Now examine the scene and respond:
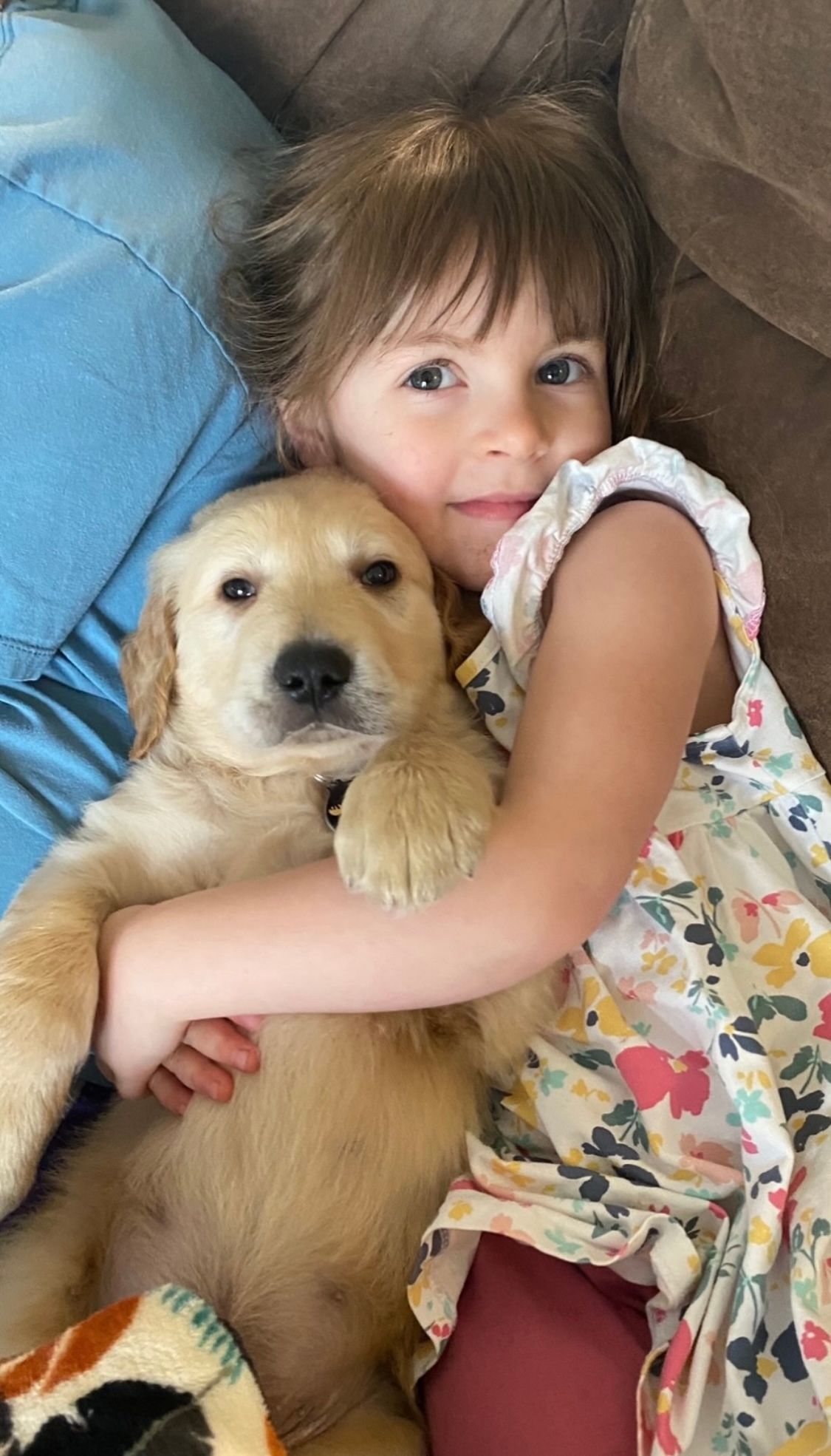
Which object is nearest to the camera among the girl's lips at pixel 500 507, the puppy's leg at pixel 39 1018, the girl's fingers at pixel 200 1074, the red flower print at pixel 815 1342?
the red flower print at pixel 815 1342

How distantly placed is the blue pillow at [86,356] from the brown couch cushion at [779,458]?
0.82m

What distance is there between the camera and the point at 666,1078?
1.61 m

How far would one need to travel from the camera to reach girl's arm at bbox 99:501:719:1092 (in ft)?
4.69

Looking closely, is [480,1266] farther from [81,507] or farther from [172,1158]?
[81,507]

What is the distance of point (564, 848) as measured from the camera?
143cm

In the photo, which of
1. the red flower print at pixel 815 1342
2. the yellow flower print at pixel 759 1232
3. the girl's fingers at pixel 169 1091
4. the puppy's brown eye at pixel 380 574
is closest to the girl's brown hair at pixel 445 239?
the puppy's brown eye at pixel 380 574

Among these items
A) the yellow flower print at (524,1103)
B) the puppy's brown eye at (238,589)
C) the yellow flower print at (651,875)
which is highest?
the puppy's brown eye at (238,589)

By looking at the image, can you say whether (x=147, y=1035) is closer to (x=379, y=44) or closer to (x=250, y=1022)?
(x=250, y=1022)

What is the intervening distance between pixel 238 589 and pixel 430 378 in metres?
0.48

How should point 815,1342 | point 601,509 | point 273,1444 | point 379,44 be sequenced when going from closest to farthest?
point 273,1444 < point 815,1342 < point 601,509 < point 379,44

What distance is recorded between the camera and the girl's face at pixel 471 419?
182cm

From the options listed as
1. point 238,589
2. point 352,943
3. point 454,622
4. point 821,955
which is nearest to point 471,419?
point 454,622

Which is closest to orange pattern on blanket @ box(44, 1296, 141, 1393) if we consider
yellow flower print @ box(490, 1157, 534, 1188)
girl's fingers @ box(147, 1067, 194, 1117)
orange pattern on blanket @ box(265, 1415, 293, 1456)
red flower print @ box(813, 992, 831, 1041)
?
orange pattern on blanket @ box(265, 1415, 293, 1456)

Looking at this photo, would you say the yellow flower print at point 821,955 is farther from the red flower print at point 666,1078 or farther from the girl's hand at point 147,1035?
the girl's hand at point 147,1035
